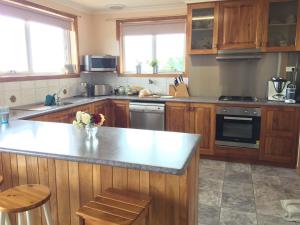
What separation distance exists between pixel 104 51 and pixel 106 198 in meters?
3.97

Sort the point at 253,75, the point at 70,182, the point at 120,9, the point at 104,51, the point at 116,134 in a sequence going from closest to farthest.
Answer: the point at 70,182 → the point at 116,134 → the point at 253,75 → the point at 120,9 → the point at 104,51

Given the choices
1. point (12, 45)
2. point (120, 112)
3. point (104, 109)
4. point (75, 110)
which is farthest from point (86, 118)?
point (120, 112)

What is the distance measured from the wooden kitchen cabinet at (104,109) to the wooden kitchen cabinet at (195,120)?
1.03 m

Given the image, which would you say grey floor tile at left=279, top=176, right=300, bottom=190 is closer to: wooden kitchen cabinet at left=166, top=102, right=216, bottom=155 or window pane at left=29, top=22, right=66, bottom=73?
wooden kitchen cabinet at left=166, top=102, right=216, bottom=155

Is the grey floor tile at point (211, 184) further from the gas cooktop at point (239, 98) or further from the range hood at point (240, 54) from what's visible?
the range hood at point (240, 54)

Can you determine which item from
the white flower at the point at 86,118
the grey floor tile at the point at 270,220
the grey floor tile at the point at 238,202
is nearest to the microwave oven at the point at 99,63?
the white flower at the point at 86,118

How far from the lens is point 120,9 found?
4.65 m

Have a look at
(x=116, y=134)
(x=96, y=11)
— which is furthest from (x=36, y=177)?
(x=96, y=11)

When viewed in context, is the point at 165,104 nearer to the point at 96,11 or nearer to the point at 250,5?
the point at 250,5

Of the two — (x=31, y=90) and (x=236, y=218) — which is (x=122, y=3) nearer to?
(x=31, y=90)

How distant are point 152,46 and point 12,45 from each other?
2287mm

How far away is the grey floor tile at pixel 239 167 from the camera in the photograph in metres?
3.53

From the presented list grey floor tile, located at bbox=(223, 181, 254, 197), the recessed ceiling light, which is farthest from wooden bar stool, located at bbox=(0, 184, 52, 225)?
the recessed ceiling light

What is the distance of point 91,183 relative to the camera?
173 cm
